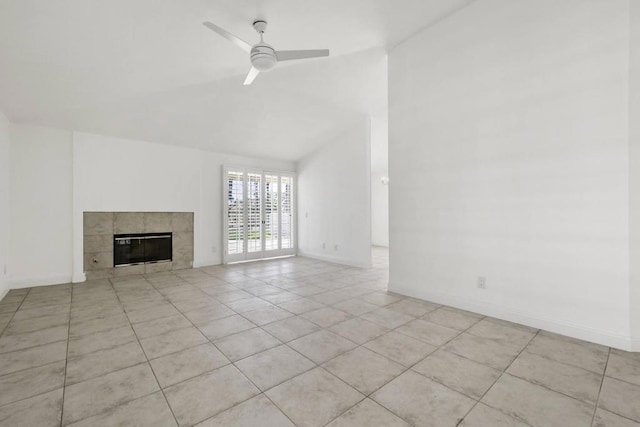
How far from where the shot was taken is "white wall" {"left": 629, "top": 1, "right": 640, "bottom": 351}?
233cm

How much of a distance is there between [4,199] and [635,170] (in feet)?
24.2

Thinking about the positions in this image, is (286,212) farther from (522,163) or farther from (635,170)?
(635,170)

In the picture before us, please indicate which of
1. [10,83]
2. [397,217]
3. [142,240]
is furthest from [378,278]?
[10,83]

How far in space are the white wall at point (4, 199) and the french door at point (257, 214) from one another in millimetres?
3364

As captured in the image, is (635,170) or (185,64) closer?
(635,170)

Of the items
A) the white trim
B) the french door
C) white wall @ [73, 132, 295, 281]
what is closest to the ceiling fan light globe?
white wall @ [73, 132, 295, 281]

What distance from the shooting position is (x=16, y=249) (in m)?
4.46

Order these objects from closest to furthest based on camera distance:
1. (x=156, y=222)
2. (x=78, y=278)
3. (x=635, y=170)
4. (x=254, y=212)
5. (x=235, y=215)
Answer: (x=635, y=170)
(x=78, y=278)
(x=156, y=222)
(x=235, y=215)
(x=254, y=212)

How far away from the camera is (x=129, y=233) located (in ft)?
17.8

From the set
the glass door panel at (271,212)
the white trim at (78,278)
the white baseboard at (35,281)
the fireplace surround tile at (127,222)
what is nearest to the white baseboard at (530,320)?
the glass door panel at (271,212)

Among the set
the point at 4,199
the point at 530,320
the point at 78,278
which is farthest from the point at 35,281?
the point at 530,320

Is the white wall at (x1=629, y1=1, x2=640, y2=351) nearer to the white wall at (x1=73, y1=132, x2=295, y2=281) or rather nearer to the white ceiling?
the white ceiling

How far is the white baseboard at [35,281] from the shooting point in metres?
4.44

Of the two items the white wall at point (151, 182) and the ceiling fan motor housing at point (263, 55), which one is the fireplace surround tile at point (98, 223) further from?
the ceiling fan motor housing at point (263, 55)
